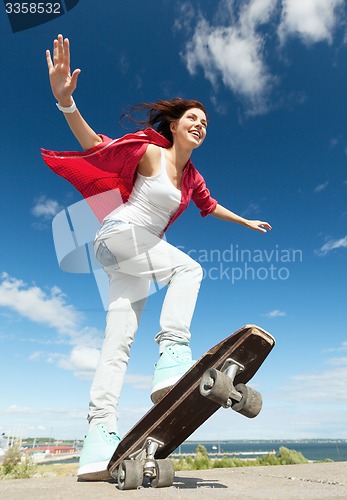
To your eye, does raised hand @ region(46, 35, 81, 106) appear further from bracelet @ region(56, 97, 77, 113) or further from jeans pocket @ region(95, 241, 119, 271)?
jeans pocket @ region(95, 241, 119, 271)

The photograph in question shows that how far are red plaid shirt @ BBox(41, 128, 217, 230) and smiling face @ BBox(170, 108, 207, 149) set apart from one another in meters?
0.15

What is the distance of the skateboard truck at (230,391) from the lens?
2145 millimetres

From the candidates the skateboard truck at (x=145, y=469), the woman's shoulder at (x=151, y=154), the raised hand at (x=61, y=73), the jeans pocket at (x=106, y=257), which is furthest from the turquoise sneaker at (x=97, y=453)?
the raised hand at (x=61, y=73)

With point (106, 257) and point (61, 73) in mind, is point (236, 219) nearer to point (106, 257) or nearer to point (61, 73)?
point (106, 257)

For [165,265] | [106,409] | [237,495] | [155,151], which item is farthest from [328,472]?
[155,151]

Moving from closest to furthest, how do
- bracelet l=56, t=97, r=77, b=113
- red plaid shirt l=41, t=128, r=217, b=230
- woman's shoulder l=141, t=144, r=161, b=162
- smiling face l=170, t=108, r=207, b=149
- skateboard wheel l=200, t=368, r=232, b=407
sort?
skateboard wheel l=200, t=368, r=232, b=407, bracelet l=56, t=97, r=77, b=113, red plaid shirt l=41, t=128, r=217, b=230, woman's shoulder l=141, t=144, r=161, b=162, smiling face l=170, t=108, r=207, b=149

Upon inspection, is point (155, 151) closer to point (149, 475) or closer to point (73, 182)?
point (73, 182)

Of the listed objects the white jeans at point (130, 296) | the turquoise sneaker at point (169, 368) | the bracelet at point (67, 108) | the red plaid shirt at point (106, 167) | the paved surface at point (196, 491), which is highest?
the bracelet at point (67, 108)

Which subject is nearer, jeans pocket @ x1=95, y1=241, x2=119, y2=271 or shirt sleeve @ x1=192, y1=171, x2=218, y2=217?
jeans pocket @ x1=95, y1=241, x2=119, y2=271

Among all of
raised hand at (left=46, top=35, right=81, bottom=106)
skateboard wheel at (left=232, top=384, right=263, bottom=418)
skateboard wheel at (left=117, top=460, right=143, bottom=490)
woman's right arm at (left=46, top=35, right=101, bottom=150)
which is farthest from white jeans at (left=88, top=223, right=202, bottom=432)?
raised hand at (left=46, top=35, right=81, bottom=106)

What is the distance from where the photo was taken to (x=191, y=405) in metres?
2.51

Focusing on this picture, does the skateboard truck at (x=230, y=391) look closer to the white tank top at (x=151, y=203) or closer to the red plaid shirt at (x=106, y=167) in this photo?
the white tank top at (x=151, y=203)

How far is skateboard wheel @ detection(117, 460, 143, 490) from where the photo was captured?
236 cm

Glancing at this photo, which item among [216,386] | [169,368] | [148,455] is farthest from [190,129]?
[148,455]
